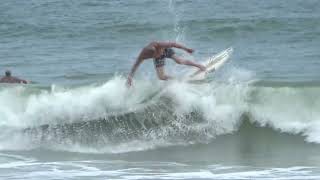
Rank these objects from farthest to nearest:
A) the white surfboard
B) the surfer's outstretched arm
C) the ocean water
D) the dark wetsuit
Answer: the white surfboard < the dark wetsuit < the surfer's outstretched arm < the ocean water

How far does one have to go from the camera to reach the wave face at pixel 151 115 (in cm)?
1490

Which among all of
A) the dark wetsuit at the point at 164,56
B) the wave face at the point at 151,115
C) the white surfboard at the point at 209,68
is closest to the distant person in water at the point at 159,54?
the dark wetsuit at the point at 164,56

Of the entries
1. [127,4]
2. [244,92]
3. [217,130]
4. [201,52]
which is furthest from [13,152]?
[127,4]

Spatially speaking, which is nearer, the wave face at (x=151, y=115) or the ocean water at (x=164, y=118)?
the ocean water at (x=164, y=118)

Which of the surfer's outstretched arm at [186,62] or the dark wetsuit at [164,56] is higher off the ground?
the dark wetsuit at [164,56]

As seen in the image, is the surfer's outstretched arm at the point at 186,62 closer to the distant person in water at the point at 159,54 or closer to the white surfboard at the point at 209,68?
the distant person in water at the point at 159,54

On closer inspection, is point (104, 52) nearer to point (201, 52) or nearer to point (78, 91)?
point (201, 52)

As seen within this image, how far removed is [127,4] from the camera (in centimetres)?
3734

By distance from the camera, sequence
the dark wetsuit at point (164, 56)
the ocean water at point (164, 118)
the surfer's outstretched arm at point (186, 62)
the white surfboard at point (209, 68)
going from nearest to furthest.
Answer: the ocean water at point (164, 118) < the surfer's outstretched arm at point (186, 62) < the dark wetsuit at point (164, 56) < the white surfboard at point (209, 68)

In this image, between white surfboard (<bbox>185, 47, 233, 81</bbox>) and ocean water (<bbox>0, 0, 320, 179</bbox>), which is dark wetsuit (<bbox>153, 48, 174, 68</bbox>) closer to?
ocean water (<bbox>0, 0, 320, 179</bbox>)

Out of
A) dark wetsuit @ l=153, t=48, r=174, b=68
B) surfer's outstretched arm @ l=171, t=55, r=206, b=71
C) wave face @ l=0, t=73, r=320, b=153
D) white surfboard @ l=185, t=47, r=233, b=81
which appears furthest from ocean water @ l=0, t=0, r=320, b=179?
dark wetsuit @ l=153, t=48, r=174, b=68

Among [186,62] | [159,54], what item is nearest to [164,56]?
[159,54]

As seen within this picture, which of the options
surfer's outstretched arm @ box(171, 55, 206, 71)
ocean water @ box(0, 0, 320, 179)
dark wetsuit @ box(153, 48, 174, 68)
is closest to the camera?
ocean water @ box(0, 0, 320, 179)

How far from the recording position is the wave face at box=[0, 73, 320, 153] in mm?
14898
